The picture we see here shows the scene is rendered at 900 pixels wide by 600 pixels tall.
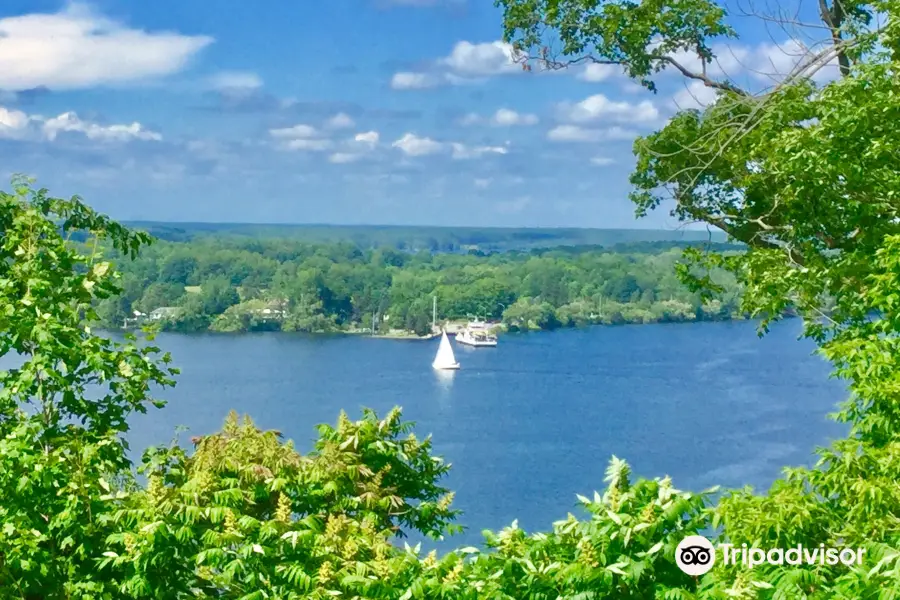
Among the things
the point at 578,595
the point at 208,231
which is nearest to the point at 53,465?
the point at 578,595

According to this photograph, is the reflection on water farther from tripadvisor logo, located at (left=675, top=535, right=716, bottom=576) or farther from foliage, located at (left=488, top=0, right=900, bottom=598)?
tripadvisor logo, located at (left=675, top=535, right=716, bottom=576)

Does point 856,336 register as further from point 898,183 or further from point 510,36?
point 510,36

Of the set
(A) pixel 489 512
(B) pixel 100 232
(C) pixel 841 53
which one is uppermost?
(C) pixel 841 53

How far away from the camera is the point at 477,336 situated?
135 feet

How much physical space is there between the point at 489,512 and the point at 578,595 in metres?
15.3

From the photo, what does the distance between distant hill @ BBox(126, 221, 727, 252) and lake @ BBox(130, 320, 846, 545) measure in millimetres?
16904

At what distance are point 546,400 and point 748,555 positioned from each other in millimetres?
28787

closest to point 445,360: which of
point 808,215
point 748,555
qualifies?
point 808,215

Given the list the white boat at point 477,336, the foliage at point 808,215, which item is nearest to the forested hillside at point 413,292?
the white boat at point 477,336

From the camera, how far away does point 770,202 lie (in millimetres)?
6105

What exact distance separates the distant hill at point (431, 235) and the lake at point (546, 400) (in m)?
16.9

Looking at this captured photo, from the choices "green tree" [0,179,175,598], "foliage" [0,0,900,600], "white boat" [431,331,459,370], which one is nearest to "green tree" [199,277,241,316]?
"white boat" [431,331,459,370]

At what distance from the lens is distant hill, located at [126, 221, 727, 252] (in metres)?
59.8

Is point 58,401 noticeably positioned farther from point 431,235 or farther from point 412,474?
point 431,235
